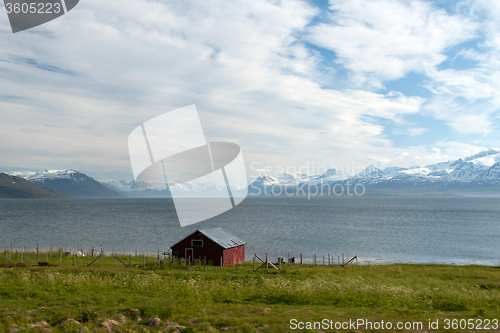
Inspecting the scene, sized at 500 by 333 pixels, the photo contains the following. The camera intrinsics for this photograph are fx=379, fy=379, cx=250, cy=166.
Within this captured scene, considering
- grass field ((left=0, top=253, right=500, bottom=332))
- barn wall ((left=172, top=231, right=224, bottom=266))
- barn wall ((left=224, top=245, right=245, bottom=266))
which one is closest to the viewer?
grass field ((left=0, top=253, right=500, bottom=332))

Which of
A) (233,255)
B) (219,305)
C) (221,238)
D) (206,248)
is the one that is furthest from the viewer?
(221,238)

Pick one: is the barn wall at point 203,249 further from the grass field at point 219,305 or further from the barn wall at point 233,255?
the grass field at point 219,305

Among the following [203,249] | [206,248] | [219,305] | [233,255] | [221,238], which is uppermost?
[221,238]

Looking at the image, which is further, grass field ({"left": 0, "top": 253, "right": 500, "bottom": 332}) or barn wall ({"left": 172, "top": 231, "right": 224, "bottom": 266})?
barn wall ({"left": 172, "top": 231, "right": 224, "bottom": 266})

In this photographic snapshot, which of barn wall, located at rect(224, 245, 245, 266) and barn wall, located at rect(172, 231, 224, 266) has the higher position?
barn wall, located at rect(172, 231, 224, 266)

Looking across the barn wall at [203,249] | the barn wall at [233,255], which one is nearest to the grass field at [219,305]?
the barn wall at [203,249]

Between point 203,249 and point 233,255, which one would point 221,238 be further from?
point 203,249

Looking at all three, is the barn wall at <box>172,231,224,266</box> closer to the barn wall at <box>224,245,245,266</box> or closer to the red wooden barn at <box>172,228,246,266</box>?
the red wooden barn at <box>172,228,246,266</box>

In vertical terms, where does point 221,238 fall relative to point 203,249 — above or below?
above

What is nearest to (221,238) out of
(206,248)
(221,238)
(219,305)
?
(221,238)

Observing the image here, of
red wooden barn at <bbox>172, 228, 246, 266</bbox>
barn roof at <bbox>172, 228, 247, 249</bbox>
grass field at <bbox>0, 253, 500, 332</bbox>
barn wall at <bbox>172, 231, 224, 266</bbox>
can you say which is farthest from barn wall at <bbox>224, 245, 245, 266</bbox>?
grass field at <bbox>0, 253, 500, 332</bbox>

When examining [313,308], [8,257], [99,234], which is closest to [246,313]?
[313,308]

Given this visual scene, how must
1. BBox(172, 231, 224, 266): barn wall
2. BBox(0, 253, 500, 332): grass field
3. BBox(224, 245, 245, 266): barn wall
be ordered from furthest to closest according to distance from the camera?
BBox(224, 245, 245, 266): barn wall < BBox(172, 231, 224, 266): barn wall < BBox(0, 253, 500, 332): grass field

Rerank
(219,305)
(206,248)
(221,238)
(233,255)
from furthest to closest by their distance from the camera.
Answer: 1. (221,238)
2. (233,255)
3. (206,248)
4. (219,305)
